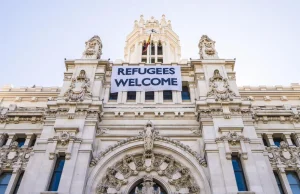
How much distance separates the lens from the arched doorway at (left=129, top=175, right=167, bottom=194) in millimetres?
22719

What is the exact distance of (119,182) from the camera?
2348 cm

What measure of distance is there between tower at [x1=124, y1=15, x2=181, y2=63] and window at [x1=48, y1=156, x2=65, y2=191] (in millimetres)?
24736

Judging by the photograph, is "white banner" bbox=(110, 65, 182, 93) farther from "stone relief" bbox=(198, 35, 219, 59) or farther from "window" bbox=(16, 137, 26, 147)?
"window" bbox=(16, 137, 26, 147)

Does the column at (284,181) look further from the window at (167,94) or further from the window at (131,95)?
the window at (131,95)

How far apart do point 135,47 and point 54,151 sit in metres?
29.0

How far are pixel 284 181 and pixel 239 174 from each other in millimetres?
3865

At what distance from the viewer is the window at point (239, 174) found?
73.6ft

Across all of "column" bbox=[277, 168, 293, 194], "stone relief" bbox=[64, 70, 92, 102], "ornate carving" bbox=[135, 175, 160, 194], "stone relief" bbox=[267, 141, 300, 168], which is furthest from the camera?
"stone relief" bbox=[64, 70, 92, 102]

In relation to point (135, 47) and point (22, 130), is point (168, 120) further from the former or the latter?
point (135, 47)

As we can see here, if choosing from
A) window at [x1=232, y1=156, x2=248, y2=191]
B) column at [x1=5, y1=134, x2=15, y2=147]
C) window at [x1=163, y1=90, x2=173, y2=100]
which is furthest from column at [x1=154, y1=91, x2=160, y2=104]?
column at [x1=5, y1=134, x2=15, y2=147]

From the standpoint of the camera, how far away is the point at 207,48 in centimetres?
3412

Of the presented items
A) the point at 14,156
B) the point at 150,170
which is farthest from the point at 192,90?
the point at 14,156

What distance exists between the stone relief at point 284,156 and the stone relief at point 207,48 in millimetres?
11292

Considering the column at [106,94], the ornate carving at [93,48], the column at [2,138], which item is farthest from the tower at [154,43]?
the column at [2,138]
